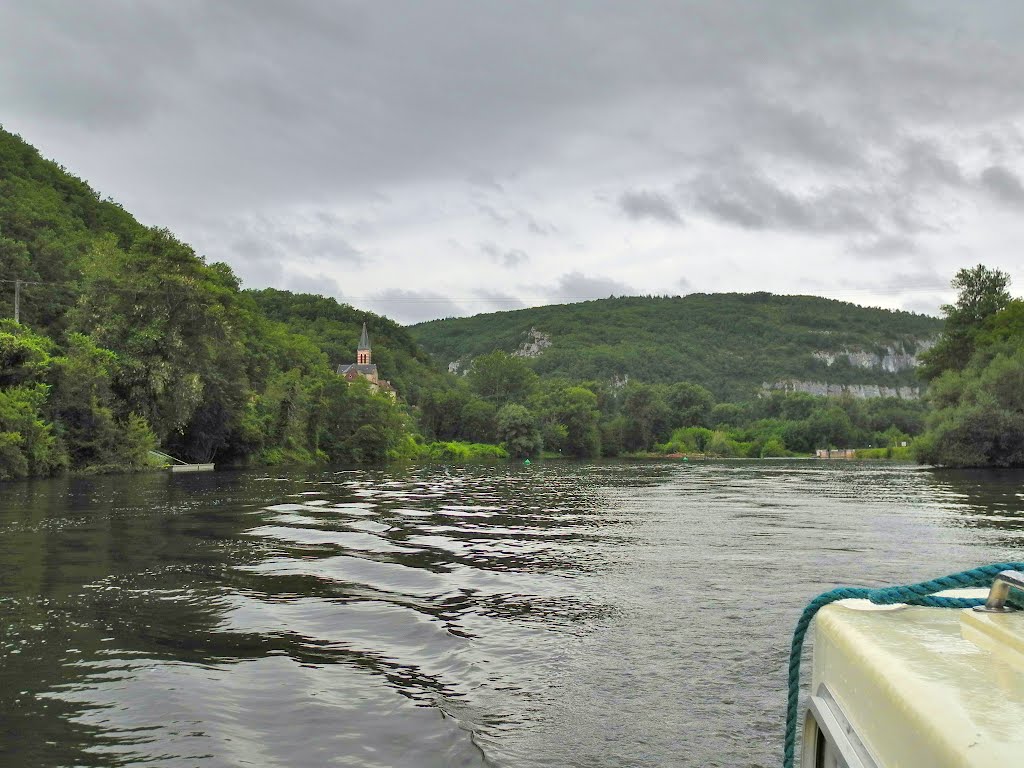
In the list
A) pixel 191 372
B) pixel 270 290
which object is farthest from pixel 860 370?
pixel 191 372

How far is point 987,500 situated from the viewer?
28219mm

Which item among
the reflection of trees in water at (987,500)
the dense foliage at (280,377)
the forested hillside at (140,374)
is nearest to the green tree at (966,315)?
the dense foliage at (280,377)

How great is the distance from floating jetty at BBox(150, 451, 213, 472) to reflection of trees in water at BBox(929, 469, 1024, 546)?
1678 inches

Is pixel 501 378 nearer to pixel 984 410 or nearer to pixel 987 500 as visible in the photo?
pixel 984 410

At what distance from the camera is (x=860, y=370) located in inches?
7603

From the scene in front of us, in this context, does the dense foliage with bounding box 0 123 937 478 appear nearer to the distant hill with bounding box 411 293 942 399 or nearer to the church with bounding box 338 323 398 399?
the distant hill with bounding box 411 293 942 399

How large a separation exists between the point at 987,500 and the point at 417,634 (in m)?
25.8

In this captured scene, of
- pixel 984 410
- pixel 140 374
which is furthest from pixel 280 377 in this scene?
pixel 984 410

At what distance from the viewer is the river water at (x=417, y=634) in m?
5.71

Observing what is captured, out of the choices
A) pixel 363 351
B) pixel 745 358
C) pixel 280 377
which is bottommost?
pixel 280 377

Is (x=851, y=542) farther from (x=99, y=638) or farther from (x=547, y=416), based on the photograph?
(x=547, y=416)

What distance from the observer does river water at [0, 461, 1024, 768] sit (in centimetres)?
571

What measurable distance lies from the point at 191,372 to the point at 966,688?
54.8 m

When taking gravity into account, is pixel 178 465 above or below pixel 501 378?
below
